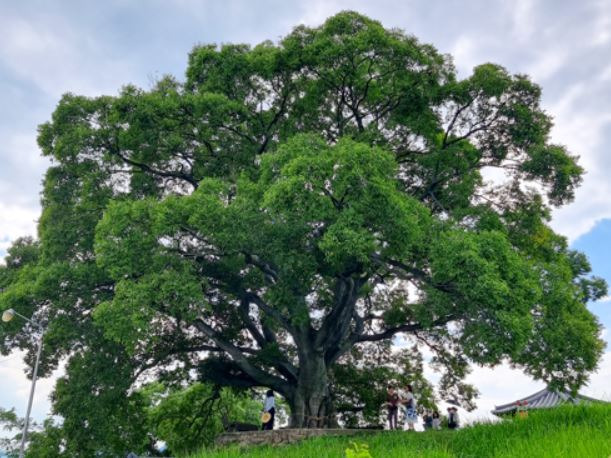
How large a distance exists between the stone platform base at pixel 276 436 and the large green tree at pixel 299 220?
8.14ft

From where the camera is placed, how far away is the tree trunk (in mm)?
16344

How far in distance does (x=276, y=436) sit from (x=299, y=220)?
208 inches

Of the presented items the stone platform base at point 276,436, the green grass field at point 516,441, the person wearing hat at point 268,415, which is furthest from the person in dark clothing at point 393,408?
the green grass field at point 516,441

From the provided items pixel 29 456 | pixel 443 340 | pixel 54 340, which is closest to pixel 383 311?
pixel 443 340

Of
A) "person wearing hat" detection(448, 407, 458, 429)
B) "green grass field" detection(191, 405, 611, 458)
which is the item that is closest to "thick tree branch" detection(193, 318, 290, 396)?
"person wearing hat" detection(448, 407, 458, 429)

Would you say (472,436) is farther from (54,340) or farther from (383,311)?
(54,340)

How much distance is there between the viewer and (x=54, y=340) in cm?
1752

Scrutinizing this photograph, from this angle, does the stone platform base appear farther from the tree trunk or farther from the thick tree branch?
the thick tree branch

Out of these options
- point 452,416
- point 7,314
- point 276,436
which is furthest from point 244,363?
point 7,314

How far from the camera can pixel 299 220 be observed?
488 inches

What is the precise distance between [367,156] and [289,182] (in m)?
1.95

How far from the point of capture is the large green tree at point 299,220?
12.4 meters

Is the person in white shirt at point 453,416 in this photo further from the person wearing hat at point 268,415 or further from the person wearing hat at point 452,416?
the person wearing hat at point 268,415

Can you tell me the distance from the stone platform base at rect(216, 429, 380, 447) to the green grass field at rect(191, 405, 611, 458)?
2.10 meters
